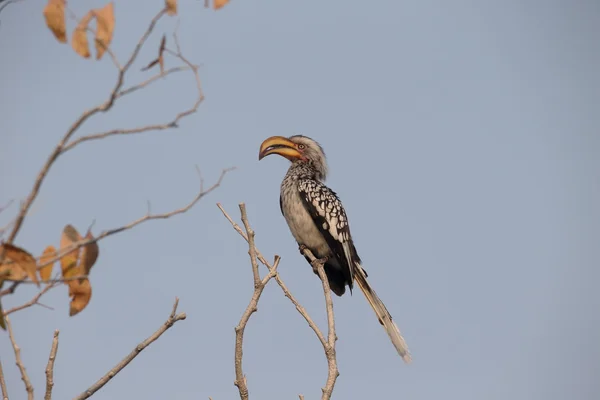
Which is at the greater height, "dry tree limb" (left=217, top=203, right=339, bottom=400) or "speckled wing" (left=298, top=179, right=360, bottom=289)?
"speckled wing" (left=298, top=179, right=360, bottom=289)

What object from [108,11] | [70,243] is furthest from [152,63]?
[70,243]

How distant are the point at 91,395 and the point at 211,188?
0.83 m

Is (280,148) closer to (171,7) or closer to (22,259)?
(171,7)

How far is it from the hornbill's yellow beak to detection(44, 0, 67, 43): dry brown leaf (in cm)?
518

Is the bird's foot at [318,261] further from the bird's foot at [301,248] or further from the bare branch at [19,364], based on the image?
the bare branch at [19,364]

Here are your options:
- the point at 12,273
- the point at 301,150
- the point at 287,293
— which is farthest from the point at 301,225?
the point at 12,273

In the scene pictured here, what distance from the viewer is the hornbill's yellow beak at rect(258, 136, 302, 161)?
7566 mm

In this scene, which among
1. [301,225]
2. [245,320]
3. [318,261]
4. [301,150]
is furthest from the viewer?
[301,150]

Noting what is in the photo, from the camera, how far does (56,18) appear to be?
2.28m

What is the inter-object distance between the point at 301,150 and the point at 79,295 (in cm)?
556

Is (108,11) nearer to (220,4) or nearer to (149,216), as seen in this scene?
(220,4)

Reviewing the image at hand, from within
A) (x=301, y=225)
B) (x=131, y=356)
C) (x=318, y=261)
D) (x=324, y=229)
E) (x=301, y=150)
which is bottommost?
(x=131, y=356)

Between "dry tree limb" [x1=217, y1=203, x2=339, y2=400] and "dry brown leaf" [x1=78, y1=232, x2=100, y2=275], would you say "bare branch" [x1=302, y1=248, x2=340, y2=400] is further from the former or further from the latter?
"dry brown leaf" [x1=78, y1=232, x2=100, y2=275]

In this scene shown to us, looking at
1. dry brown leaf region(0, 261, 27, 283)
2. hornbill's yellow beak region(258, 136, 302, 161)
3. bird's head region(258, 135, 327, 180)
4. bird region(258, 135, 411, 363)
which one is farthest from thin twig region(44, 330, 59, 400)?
bird's head region(258, 135, 327, 180)
